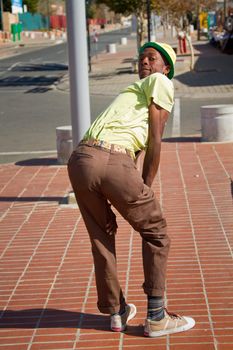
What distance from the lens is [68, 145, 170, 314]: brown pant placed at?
4.04 metres

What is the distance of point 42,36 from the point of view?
9025 cm

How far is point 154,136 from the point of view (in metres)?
4.16

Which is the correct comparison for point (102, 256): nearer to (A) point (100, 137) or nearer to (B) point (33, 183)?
(A) point (100, 137)

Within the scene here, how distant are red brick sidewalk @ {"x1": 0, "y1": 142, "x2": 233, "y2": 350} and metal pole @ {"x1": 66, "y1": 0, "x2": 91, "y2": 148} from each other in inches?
37.3

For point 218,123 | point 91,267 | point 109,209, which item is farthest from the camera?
point 218,123

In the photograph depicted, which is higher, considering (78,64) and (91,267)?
(78,64)

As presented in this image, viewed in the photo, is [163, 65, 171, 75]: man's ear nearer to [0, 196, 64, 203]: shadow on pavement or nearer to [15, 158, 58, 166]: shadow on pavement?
[0, 196, 64, 203]: shadow on pavement

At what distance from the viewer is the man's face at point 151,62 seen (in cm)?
426

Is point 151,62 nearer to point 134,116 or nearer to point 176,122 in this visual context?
point 134,116

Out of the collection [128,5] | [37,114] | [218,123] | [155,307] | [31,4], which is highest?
[128,5]

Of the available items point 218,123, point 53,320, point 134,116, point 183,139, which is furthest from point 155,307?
point 183,139

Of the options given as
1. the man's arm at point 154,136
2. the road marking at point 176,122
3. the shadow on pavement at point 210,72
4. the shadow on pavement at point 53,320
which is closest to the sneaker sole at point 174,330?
the shadow on pavement at point 53,320

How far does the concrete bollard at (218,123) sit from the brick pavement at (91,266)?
180 cm

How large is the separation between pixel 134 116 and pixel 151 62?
0.36 metres
